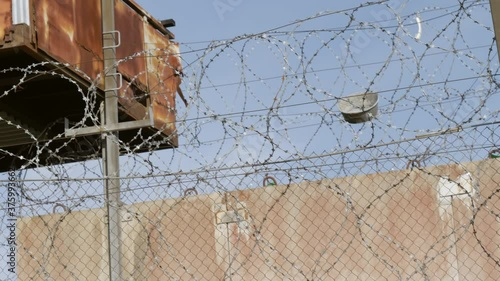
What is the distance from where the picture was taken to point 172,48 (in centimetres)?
1156

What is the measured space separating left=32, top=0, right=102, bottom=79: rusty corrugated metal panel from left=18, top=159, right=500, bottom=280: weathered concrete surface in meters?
1.84

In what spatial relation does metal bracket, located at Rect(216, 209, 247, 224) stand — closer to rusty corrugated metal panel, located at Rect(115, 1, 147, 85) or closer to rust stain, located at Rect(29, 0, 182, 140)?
rust stain, located at Rect(29, 0, 182, 140)

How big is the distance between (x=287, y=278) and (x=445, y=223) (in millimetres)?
1425

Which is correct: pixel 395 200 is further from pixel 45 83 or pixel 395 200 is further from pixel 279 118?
pixel 45 83

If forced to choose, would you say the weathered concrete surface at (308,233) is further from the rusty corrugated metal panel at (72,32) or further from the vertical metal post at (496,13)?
the vertical metal post at (496,13)

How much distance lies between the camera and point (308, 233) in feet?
24.7

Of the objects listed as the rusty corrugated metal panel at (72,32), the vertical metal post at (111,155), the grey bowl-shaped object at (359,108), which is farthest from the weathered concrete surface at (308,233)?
the rusty corrugated metal panel at (72,32)

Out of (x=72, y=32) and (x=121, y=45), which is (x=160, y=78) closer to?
(x=121, y=45)

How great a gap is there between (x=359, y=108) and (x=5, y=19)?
4005mm

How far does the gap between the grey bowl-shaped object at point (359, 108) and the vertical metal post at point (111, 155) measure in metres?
1.79

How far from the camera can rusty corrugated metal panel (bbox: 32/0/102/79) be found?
8.84 meters

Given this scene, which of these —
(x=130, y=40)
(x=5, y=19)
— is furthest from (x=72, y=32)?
(x=130, y=40)

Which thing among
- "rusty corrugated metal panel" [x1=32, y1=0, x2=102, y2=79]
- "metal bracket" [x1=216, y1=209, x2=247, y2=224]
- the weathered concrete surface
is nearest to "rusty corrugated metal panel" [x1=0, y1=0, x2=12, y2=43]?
"rusty corrugated metal panel" [x1=32, y1=0, x2=102, y2=79]

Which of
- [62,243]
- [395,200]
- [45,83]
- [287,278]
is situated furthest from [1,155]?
[395,200]
